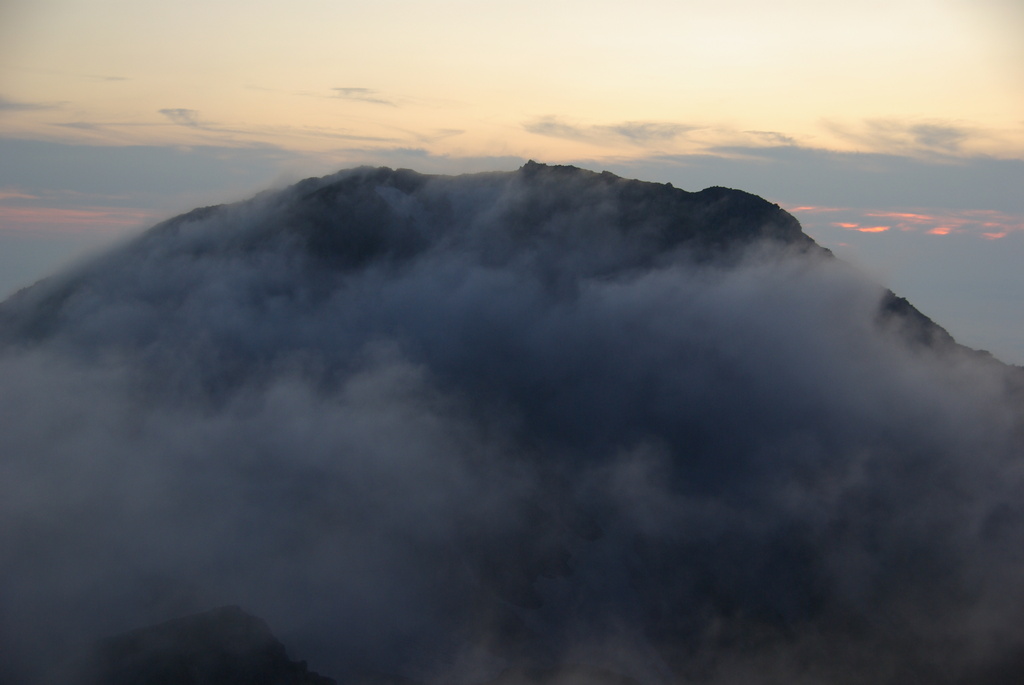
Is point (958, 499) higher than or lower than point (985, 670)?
higher

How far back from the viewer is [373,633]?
16638 cm

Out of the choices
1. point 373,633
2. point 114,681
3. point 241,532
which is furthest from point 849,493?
point 114,681

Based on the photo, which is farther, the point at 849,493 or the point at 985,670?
the point at 849,493

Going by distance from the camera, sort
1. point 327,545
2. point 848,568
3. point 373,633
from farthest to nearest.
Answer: point 327,545 → point 848,568 → point 373,633

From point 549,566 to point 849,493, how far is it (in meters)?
70.1

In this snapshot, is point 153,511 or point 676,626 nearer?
point 676,626

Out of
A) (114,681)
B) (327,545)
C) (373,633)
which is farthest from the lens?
(327,545)

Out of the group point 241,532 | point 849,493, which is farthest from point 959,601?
point 241,532

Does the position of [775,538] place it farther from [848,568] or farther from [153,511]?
[153,511]

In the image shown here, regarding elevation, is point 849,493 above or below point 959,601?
above

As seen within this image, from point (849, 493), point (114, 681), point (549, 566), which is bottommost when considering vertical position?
point (114, 681)

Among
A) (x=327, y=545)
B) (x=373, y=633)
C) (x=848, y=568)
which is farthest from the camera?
(x=327, y=545)

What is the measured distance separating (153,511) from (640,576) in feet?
369

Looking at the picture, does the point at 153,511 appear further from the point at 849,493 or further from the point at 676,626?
the point at 849,493
